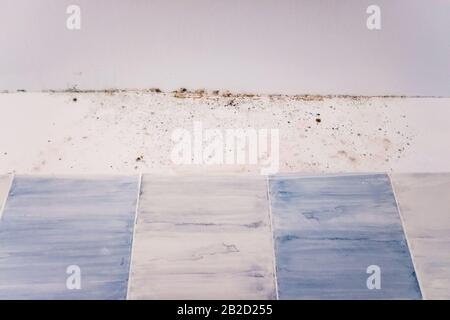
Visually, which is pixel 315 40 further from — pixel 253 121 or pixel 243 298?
pixel 243 298

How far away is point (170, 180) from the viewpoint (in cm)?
186

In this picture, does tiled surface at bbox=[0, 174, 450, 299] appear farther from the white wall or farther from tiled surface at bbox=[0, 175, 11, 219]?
the white wall

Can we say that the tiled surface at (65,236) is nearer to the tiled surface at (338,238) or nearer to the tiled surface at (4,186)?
the tiled surface at (4,186)

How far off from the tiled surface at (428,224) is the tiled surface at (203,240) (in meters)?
0.47

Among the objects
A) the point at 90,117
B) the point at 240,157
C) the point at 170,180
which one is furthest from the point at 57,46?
the point at 240,157

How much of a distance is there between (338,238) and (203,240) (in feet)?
1.43

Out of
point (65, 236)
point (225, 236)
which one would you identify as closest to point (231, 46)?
point (225, 236)

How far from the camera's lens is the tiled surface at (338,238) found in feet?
5.19

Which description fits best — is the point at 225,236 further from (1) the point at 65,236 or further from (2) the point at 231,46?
(2) the point at 231,46

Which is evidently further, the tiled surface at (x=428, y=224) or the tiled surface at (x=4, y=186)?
the tiled surface at (x=4, y=186)

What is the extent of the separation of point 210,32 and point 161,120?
39cm

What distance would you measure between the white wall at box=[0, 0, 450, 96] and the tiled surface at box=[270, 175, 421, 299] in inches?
18.5

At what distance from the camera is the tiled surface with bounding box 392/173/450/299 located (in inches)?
63.2

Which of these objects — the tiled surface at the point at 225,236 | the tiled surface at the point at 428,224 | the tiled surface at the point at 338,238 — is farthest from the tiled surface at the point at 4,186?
the tiled surface at the point at 428,224
